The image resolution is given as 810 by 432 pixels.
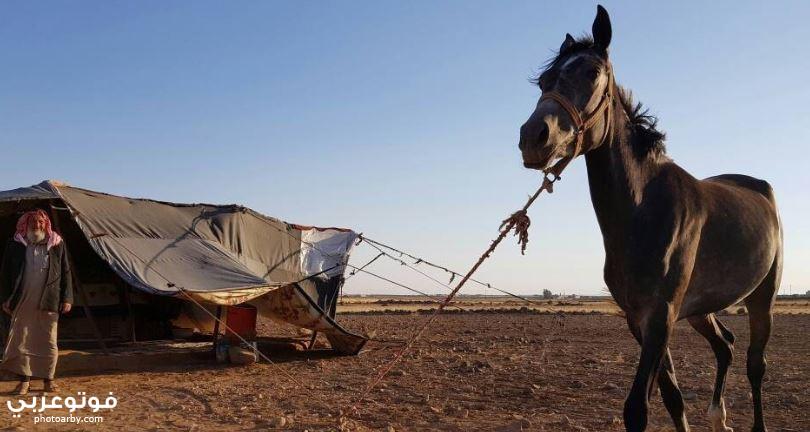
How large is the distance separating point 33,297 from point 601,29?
6.50 meters

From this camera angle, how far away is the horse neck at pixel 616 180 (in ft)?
13.4

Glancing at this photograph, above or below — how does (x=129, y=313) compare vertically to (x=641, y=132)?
below

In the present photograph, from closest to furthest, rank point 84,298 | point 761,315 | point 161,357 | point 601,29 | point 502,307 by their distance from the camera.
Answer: point 601,29 < point 761,315 < point 84,298 < point 161,357 < point 502,307

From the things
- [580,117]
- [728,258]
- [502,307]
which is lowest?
[502,307]

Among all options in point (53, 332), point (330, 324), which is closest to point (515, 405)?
point (330, 324)

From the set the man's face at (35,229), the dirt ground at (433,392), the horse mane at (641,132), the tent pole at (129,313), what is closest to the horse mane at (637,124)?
the horse mane at (641,132)

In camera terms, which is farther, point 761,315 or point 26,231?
point 26,231

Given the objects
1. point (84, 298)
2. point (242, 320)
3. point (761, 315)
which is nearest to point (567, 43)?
point (761, 315)

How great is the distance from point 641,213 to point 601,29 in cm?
120

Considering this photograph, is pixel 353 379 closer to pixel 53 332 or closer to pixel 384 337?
pixel 53 332

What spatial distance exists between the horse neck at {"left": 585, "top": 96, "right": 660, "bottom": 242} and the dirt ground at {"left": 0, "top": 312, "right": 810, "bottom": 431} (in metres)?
2.21

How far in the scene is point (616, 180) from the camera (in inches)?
163

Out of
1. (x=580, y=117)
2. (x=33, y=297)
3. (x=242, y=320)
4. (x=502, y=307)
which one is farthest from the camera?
(x=502, y=307)

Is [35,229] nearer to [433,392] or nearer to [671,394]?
[433,392]
